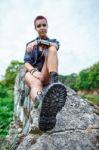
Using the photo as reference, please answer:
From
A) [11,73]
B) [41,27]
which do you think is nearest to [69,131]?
[41,27]

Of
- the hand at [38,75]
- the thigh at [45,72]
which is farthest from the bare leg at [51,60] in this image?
the hand at [38,75]

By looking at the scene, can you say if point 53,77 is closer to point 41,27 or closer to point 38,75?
point 38,75

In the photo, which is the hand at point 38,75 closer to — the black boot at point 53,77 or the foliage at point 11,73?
the black boot at point 53,77

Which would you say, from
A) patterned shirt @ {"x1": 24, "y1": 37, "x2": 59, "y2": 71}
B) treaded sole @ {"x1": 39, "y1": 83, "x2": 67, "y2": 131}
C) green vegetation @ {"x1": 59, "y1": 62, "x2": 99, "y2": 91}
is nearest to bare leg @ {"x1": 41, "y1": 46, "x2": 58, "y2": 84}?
patterned shirt @ {"x1": 24, "y1": 37, "x2": 59, "y2": 71}

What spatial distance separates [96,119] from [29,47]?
4.47ft

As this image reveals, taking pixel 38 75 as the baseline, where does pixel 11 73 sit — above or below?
above

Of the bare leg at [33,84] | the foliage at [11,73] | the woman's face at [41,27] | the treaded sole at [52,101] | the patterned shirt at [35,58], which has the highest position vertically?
the foliage at [11,73]

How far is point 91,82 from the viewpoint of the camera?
84750 mm

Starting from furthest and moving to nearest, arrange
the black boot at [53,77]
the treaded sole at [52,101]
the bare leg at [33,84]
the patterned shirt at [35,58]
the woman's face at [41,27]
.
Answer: the patterned shirt at [35,58] → the woman's face at [41,27] → the bare leg at [33,84] → the black boot at [53,77] → the treaded sole at [52,101]

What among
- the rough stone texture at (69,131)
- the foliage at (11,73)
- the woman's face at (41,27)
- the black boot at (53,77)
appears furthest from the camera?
the foliage at (11,73)

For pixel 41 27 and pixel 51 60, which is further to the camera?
pixel 41 27

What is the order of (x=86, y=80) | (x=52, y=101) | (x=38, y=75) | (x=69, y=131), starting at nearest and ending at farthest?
1. (x=52, y=101)
2. (x=69, y=131)
3. (x=38, y=75)
4. (x=86, y=80)

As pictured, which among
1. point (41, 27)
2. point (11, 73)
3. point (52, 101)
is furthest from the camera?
point (11, 73)

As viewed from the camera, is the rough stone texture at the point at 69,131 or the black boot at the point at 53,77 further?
the black boot at the point at 53,77
